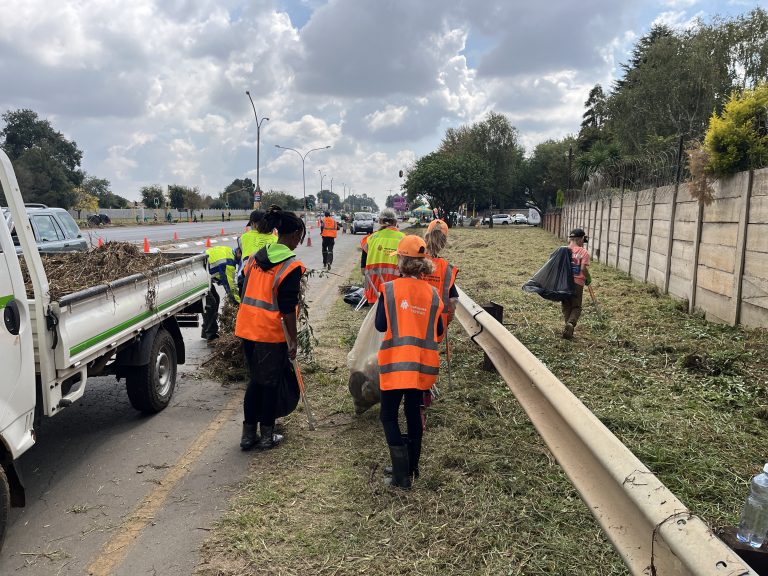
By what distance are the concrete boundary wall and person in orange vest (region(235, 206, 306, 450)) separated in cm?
564

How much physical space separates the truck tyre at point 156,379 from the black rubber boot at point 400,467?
2.49m

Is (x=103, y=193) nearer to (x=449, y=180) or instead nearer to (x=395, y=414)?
(x=449, y=180)

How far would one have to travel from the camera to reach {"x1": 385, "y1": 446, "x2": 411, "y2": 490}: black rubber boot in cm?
366

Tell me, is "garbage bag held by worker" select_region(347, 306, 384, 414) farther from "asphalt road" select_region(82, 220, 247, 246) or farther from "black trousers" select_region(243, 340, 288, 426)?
"asphalt road" select_region(82, 220, 247, 246)

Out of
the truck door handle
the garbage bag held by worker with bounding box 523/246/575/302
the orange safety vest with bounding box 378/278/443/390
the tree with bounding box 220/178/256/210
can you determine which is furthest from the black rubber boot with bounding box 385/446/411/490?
the tree with bounding box 220/178/256/210

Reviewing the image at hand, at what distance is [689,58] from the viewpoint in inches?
1582

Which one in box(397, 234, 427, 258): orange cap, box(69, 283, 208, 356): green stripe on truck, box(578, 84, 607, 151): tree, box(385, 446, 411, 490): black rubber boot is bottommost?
box(385, 446, 411, 490): black rubber boot

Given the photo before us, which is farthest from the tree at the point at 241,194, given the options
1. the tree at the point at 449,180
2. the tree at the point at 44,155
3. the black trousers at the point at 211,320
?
the black trousers at the point at 211,320

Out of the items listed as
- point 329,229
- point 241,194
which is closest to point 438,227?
point 329,229

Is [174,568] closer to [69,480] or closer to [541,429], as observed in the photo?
[69,480]

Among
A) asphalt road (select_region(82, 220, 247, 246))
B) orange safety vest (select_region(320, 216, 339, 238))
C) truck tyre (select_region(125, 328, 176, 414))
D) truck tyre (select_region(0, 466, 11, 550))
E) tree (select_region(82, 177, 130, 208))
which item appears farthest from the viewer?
tree (select_region(82, 177, 130, 208))

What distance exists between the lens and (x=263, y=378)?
4.35m

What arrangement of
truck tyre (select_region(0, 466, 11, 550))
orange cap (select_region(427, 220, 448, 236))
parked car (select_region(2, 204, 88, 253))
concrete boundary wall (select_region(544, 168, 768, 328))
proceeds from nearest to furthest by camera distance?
truck tyre (select_region(0, 466, 11, 550)), orange cap (select_region(427, 220, 448, 236)), concrete boundary wall (select_region(544, 168, 768, 328)), parked car (select_region(2, 204, 88, 253))

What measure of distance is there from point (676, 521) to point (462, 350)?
5.08 meters
